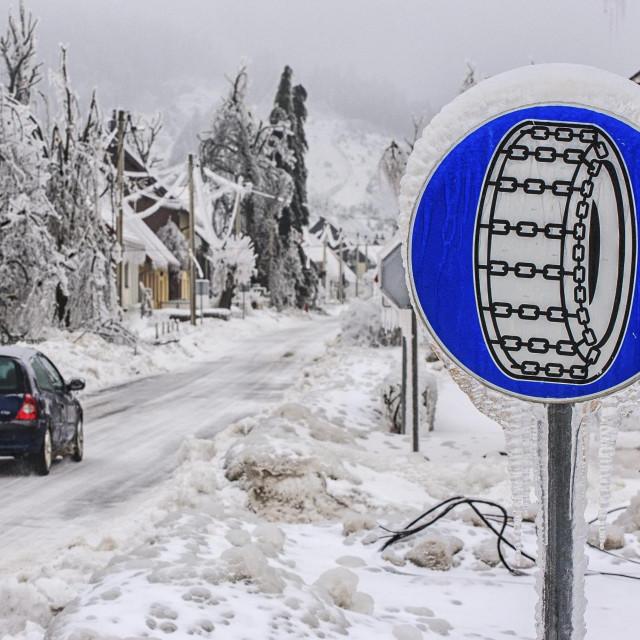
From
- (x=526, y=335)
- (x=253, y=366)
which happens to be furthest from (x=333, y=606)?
(x=253, y=366)

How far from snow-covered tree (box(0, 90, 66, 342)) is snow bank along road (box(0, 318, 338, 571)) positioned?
446 cm

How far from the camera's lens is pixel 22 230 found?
82.2 feet

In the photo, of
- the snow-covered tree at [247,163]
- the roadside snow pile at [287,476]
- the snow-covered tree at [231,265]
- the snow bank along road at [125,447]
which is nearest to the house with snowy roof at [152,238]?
the snow-covered tree at [231,265]

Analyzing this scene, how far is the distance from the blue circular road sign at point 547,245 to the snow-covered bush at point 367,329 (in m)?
25.2

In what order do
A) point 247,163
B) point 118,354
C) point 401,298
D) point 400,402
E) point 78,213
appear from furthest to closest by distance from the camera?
point 247,163
point 78,213
point 118,354
point 400,402
point 401,298

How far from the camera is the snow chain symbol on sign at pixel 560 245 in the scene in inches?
90.0

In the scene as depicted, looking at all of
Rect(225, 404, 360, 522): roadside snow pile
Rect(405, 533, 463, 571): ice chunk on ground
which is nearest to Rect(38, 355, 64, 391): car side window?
Rect(225, 404, 360, 522): roadside snow pile

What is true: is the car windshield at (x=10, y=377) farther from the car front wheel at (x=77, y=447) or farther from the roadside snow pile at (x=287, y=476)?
the roadside snow pile at (x=287, y=476)

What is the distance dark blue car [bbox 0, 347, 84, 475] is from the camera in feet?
33.8

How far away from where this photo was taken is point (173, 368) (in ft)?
87.3

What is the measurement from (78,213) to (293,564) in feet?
77.3

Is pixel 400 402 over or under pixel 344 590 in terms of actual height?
under

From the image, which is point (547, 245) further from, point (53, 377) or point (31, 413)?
point (53, 377)

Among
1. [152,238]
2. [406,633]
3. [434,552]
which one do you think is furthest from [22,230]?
[406,633]
